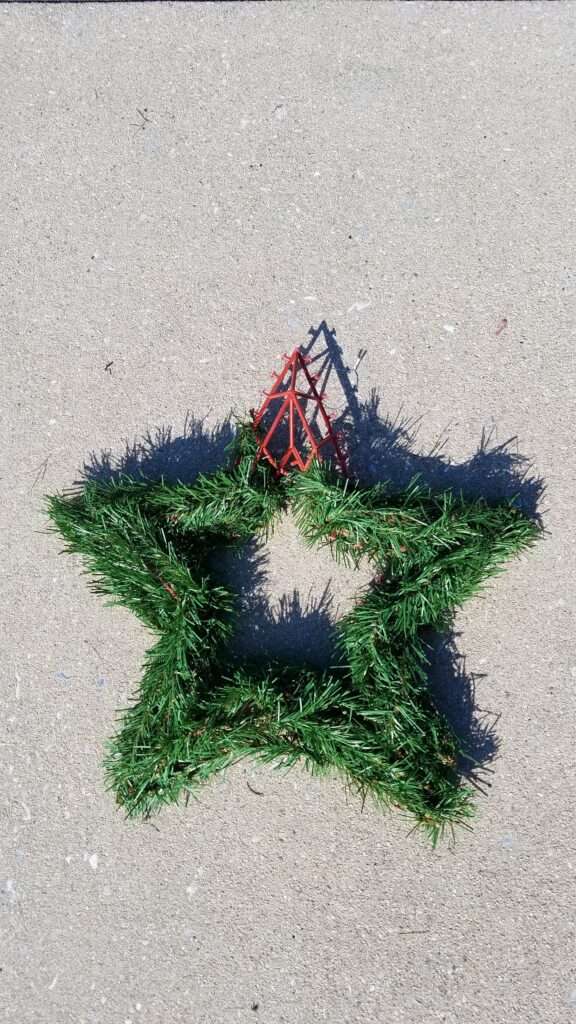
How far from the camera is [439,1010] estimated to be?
108 inches

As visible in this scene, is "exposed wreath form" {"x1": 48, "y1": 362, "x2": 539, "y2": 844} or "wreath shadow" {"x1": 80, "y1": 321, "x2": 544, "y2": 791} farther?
"wreath shadow" {"x1": 80, "y1": 321, "x2": 544, "y2": 791}

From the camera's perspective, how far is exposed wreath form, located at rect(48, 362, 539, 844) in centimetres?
267

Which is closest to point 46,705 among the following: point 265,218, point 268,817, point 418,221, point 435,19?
point 268,817

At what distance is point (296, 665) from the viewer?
2.88 m

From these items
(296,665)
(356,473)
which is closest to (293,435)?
(356,473)

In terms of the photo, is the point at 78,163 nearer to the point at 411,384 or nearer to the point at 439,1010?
the point at 411,384

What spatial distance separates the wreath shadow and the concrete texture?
0.9 inches

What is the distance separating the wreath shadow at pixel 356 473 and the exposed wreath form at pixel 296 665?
5.4 inches

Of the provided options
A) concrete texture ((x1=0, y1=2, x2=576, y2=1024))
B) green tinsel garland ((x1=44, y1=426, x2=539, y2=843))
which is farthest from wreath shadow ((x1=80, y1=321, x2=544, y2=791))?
green tinsel garland ((x1=44, y1=426, x2=539, y2=843))

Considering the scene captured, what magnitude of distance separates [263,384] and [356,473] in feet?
2.08

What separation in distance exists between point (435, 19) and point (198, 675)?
3488mm

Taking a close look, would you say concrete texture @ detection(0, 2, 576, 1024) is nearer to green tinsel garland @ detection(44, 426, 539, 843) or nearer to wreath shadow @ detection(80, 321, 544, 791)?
wreath shadow @ detection(80, 321, 544, 791)

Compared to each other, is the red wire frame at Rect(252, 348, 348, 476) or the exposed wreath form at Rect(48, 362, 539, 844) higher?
the red wire frame at Rect(252, 348, 348, 476)

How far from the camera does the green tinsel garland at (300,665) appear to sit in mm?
Answer: 2664
